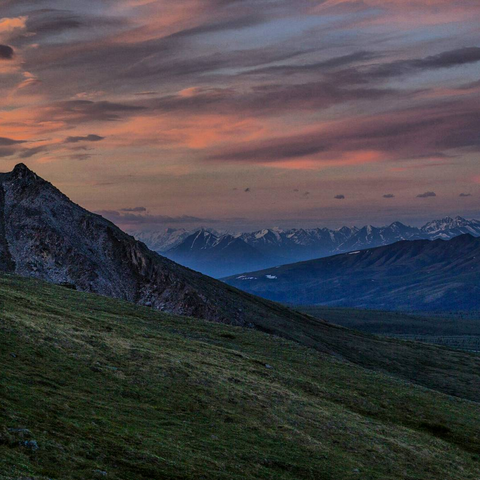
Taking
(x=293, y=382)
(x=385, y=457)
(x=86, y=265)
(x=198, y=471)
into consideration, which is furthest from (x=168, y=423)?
(x=86, y=265)

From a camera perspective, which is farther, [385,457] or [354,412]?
[354,412]

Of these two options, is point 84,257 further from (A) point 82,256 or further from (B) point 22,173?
(B) point 22,173

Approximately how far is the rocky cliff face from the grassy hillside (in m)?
60.5

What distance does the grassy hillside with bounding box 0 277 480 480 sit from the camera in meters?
27.4

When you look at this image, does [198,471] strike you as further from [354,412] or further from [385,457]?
[354,412]

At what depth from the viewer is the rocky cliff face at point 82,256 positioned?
392 ft

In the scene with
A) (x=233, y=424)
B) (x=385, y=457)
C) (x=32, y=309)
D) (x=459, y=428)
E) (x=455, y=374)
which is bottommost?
(x=455, y=374)

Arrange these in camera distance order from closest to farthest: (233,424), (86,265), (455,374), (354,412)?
(233,424), (354,412), (86,265), (455,374)

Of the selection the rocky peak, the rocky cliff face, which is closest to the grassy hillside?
the rocky cliff face

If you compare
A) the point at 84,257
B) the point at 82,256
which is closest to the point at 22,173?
the point at 82,256

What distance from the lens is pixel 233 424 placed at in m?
37.8

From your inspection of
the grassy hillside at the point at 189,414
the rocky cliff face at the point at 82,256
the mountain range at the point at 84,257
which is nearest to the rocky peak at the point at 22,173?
the mountain range at the point at 84,257

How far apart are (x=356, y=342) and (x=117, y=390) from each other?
418ft

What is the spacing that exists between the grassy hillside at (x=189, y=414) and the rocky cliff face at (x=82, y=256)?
60491 mm
